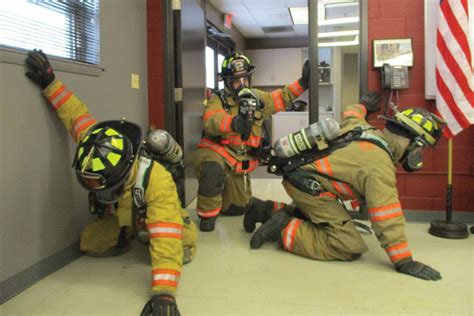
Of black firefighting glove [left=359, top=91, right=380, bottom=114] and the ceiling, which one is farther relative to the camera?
the ceiling

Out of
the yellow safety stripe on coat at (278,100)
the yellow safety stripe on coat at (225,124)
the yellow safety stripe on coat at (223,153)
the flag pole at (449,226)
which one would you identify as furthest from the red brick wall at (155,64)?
the flag pole at (449,226)

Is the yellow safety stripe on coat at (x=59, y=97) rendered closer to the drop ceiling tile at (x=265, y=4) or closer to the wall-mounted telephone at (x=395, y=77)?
the wall-mounted telephone at (x=395, y=77)

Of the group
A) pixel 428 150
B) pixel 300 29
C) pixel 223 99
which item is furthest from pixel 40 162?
pixel 300 29

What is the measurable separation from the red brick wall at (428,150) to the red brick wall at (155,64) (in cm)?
185

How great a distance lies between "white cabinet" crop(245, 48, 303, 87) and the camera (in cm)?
887

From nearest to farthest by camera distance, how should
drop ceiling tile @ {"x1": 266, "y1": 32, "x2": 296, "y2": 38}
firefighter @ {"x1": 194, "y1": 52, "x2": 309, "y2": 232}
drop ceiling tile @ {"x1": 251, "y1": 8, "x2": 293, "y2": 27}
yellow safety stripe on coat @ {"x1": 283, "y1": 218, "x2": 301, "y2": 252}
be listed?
1. yellow safety stripe on coat @ {"x1": 283, "y1": 218, "x2": 301, "y2": 252}
2. firefighter @ {"x1": 194, "y1": 52, "x2": 309, "y2": 232}
3. drop ceiling tile @ {"x1": 251, "y1": 8, "x2": 293, "y2": 27}
4. drop ceiling tile @ {"x1": 266, "y1": 32, "x2": 296, "y2": 38}

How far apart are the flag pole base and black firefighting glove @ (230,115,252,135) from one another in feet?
5.19

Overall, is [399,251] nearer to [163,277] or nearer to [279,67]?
[163,277]

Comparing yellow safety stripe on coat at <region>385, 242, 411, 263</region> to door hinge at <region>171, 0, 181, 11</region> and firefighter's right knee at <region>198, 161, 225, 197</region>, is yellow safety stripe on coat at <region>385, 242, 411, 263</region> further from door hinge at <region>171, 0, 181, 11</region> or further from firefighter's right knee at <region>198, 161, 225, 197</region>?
door hinge at <region>171, 0, 181, 11</region>

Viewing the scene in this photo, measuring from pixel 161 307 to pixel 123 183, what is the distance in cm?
63

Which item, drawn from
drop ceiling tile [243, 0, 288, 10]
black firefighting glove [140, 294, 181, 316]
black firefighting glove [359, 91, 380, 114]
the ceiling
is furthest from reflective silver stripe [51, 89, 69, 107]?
drop ceiling tile [243, 0, 288, 10]

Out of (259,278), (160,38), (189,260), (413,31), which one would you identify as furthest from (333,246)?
(160,38)

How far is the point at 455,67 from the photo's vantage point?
2.81m

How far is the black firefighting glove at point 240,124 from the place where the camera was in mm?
3010
